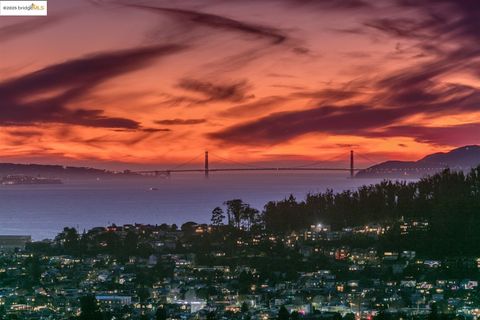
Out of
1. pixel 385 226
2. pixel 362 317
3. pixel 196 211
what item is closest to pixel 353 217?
pixel 385 226

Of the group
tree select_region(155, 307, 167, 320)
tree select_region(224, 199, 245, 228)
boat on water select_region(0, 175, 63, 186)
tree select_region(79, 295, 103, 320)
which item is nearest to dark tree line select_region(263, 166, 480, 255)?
tree select_region(224, 199, 245, 228)

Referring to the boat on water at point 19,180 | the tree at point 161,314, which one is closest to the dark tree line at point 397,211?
the tree at point 161,314

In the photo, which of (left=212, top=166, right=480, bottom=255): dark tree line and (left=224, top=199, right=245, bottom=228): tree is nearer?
(left=212, top=166, right=480, bottom=255): dark tree line

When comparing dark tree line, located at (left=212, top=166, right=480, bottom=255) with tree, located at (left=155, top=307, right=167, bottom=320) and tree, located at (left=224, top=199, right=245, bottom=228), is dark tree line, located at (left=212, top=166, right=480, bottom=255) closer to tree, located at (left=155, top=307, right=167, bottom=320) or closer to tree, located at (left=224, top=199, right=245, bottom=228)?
tree, located at (left=224, top=199, right=245, bottom=228)

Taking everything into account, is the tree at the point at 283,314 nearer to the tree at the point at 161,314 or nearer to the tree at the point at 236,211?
the tree at the point at 161,314

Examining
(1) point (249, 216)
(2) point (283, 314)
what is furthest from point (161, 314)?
(1) point (249, 216)

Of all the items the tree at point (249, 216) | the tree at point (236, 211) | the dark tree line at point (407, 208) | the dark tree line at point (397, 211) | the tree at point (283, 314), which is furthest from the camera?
the tree at point (236, 211)

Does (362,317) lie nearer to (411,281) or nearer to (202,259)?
(411,281)

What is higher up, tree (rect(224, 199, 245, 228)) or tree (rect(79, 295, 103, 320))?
tree (rect(224, 199, 245, 228))

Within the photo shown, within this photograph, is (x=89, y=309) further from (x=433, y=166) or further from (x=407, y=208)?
(x=433, y=166)

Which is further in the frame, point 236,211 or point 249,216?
point 236,211

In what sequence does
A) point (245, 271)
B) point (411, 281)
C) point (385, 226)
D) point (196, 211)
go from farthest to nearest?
1. point (196, 211)
2. point (385, 226)
3. point (245, 271)
4. point (411, 281)
